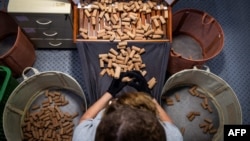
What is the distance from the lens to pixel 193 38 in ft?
6.68

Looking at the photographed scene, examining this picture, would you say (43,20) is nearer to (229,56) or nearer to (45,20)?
(45,20)

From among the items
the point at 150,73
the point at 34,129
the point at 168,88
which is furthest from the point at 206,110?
the point at 34,129

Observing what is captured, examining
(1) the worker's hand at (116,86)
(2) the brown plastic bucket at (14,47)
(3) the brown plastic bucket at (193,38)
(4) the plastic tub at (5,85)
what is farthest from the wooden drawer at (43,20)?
(3) the brown plastic bucket at (193,38)

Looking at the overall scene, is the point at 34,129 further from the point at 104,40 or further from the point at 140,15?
the point at 140,15

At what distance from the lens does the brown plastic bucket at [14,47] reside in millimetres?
1688

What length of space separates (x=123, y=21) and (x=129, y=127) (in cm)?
93

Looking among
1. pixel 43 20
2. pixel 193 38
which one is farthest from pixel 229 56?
pixel 43 20

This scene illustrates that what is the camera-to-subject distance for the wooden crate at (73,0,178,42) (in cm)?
157

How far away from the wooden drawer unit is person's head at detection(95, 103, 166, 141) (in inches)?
34.2

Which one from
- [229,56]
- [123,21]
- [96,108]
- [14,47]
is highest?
[123,21]

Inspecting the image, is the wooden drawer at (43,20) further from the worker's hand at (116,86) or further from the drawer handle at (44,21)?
the worker's hand at (116,86)

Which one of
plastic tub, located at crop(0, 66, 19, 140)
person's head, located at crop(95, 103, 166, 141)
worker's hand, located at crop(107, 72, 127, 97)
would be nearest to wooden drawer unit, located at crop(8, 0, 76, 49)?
plastic tub, located at crop(0, 66, 19, 140)

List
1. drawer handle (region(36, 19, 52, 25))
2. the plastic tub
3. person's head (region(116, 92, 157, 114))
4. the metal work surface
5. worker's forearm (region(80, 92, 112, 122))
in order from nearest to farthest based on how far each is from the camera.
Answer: person's head (region(116, 92, 157, 114))
worker's forearm (region(80, 92, 112, 122))
the plastic tub
drawer handle (region(36, 19, 52, 25))
the metal work surface

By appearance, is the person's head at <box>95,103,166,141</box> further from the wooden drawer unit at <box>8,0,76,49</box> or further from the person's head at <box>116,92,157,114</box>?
the wooden drawer unit at <box>8,0,76,49</box>
